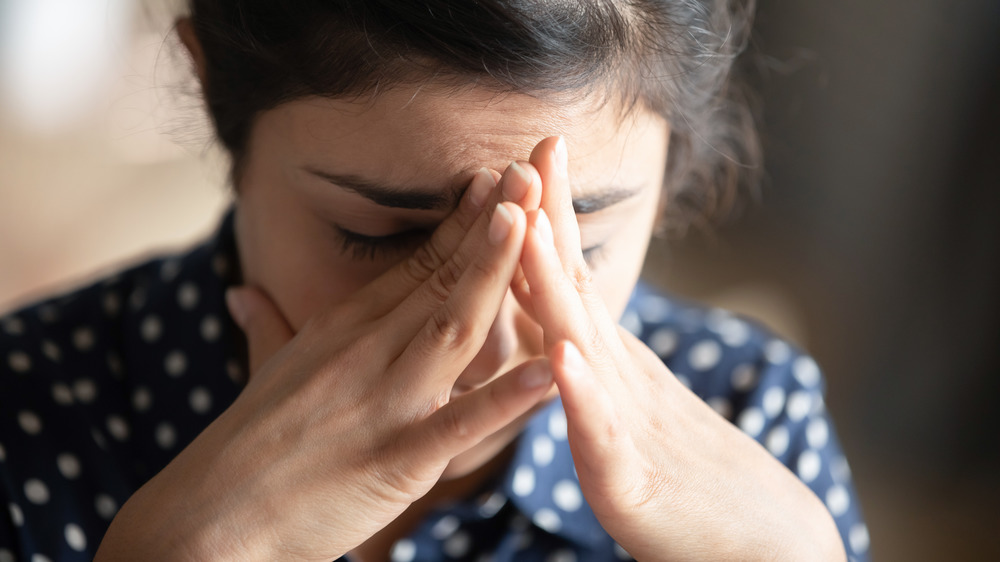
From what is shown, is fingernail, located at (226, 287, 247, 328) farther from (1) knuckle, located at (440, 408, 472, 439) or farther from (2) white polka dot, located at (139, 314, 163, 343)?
(1) knuckle, located at (440, 408, 472, 439)

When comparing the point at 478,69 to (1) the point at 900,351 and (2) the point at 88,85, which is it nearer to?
(1) the point at 900,351

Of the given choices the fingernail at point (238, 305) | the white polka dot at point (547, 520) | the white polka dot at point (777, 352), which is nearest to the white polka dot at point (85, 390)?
the fingernail at point (238, 305)

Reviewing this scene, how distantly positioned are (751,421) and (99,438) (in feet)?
2.69

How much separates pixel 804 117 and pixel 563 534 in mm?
1331

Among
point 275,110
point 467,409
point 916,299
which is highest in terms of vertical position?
point 275,110

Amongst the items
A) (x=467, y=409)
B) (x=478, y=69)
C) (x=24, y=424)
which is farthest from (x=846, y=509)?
(x=24, y=424)

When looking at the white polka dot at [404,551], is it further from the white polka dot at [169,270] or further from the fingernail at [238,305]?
the white polka dot at [169,270]

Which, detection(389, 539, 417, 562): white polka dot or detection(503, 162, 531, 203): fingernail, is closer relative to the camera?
detection(503, 162, 531, 203): fingernail

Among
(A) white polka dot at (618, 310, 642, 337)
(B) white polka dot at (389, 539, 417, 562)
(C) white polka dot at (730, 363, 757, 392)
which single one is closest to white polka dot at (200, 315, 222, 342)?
(B) white polka dot at (389, 539, 417, 562)

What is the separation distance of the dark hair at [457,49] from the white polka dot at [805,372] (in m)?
0.44

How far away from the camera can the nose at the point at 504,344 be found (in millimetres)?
710

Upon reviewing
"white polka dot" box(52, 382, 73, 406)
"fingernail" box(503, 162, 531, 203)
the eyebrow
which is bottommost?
"white polka dot" box(52, 382, 73, 406)

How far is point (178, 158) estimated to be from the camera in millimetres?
2705

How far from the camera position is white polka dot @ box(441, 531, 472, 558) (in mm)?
899
